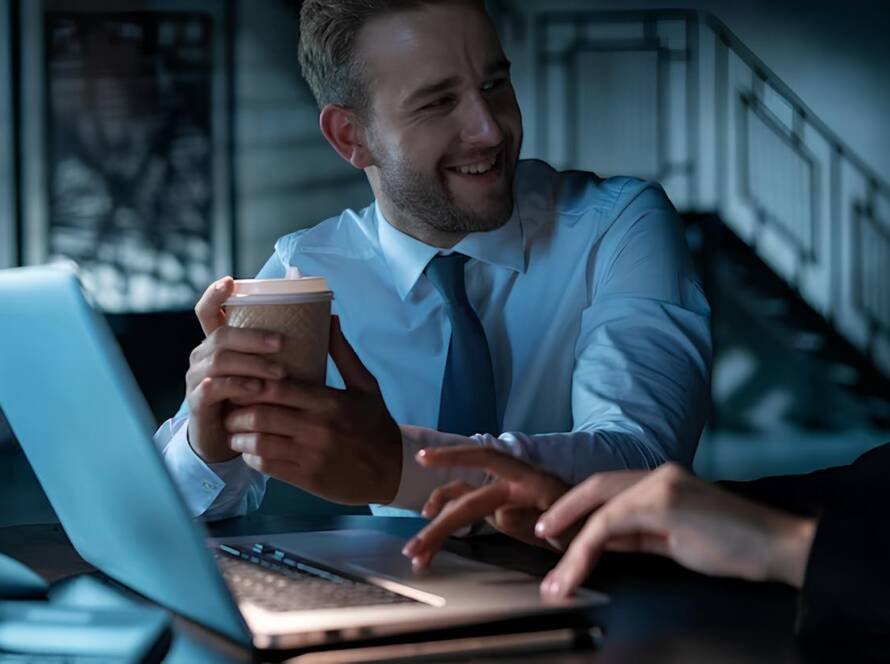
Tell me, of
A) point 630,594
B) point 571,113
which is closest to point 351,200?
point 571,113

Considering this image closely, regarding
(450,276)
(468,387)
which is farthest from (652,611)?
(450,276)

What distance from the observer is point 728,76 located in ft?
25.5

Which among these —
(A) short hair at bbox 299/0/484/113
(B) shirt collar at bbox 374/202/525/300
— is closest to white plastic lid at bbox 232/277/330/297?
(B) shirt collar at bbox 374/202/525/300

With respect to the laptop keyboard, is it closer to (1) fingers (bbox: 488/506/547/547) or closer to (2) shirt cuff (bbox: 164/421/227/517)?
(1) fingers (bbox: 488/506/547/547)

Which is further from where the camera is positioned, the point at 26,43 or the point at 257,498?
the point at 26,43

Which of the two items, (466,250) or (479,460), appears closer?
(479,460)

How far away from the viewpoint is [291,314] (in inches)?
42.3

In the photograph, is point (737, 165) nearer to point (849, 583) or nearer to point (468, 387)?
point (468, 387)

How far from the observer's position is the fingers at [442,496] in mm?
1104

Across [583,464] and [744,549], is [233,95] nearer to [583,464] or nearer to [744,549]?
[583,464]

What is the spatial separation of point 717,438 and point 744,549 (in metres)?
→ 6.87

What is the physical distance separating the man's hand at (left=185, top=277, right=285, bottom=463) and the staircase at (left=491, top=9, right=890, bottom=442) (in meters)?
6.45

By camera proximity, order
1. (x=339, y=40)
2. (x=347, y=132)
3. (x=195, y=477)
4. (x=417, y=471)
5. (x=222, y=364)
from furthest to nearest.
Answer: (x=347, y=132)
(x=339, y=40)
(x=195, y=477)
(x=417, y=471)
(x=222, y=364)

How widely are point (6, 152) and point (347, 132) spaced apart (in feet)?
16.1
